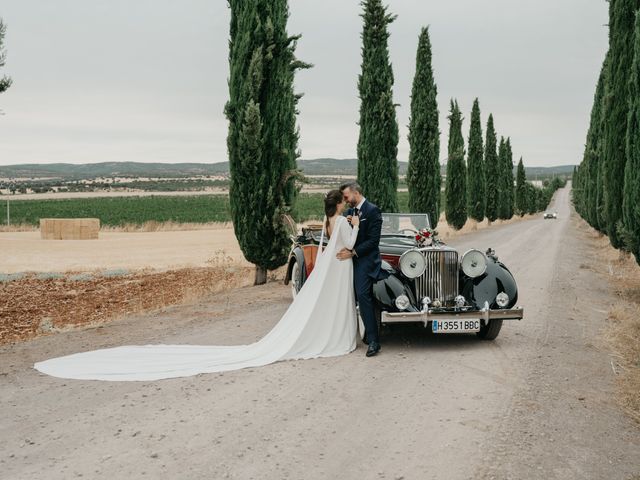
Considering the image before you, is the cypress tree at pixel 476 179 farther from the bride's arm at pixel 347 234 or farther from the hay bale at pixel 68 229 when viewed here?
the bride's arm at pixel 347 234

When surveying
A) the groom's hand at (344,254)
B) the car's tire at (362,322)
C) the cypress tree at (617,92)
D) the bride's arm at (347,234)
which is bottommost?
the car's tire at (362,322)

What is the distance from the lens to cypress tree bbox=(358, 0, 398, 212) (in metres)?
25.5

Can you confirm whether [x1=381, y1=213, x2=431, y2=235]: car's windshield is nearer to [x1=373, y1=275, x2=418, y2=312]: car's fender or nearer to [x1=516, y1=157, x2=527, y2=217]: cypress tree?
[x1=373, y1=275, x2=418, y2=312]: car's fender

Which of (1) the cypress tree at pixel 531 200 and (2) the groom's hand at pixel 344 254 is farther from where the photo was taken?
(1) the cypress tree at pixel 531 200

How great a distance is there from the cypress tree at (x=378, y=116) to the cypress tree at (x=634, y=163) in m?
12.9

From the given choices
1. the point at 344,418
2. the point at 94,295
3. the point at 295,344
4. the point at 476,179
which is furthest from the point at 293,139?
the point at 476,179

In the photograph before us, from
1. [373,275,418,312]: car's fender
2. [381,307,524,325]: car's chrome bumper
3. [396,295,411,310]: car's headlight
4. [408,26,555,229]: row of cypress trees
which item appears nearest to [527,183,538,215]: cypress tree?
[408,26,555,229]: row of cypress trees

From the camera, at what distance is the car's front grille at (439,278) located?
26.5 feet

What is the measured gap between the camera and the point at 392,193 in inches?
1015

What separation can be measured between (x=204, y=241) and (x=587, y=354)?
27.2 meters

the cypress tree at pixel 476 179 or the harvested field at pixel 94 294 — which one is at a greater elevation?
the cypress tree at pixel 476 179

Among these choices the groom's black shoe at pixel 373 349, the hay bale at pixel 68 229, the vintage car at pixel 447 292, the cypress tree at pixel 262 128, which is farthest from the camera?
the hay bale at pixel 68 229

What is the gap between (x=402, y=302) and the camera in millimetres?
7660

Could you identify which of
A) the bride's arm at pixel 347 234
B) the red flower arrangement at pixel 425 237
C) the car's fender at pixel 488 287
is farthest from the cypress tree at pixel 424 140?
the bride's arm at pixel 347 234
